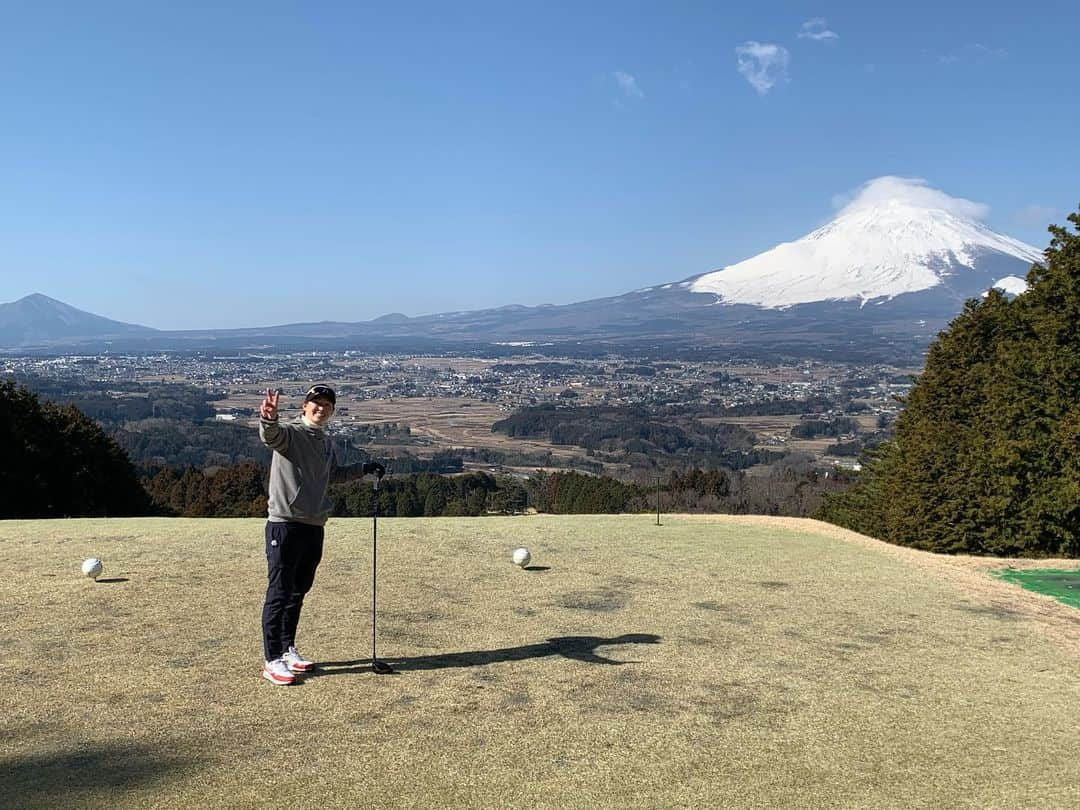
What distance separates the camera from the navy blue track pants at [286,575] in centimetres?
690

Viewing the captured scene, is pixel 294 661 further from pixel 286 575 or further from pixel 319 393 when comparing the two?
pixel 319 393

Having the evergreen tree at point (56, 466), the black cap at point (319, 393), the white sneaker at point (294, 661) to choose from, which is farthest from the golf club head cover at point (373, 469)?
the evergreen tree at point (56, 466)

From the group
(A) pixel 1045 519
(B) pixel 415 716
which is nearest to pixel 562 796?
(B) pixel 415 716

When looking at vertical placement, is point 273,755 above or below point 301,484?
below

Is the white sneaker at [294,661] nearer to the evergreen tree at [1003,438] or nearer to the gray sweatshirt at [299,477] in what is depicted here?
the gray sweatshirt at [299,477]

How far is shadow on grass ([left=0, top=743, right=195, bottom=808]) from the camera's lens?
4801mm

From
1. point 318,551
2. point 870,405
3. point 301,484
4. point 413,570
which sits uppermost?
point 301,484

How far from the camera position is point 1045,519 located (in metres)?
17.1

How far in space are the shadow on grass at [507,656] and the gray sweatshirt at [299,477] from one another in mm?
1328

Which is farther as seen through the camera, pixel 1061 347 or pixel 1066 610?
pixel 1061 347

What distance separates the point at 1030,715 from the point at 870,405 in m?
137

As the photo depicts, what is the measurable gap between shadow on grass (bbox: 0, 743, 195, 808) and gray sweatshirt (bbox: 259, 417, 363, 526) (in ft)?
6.16

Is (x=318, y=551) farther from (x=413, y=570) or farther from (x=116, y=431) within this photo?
(x=116, y=431)

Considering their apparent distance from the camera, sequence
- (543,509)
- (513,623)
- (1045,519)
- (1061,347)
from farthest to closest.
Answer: (543,509) < (1061,347) < (1045,519) < (513,623)
